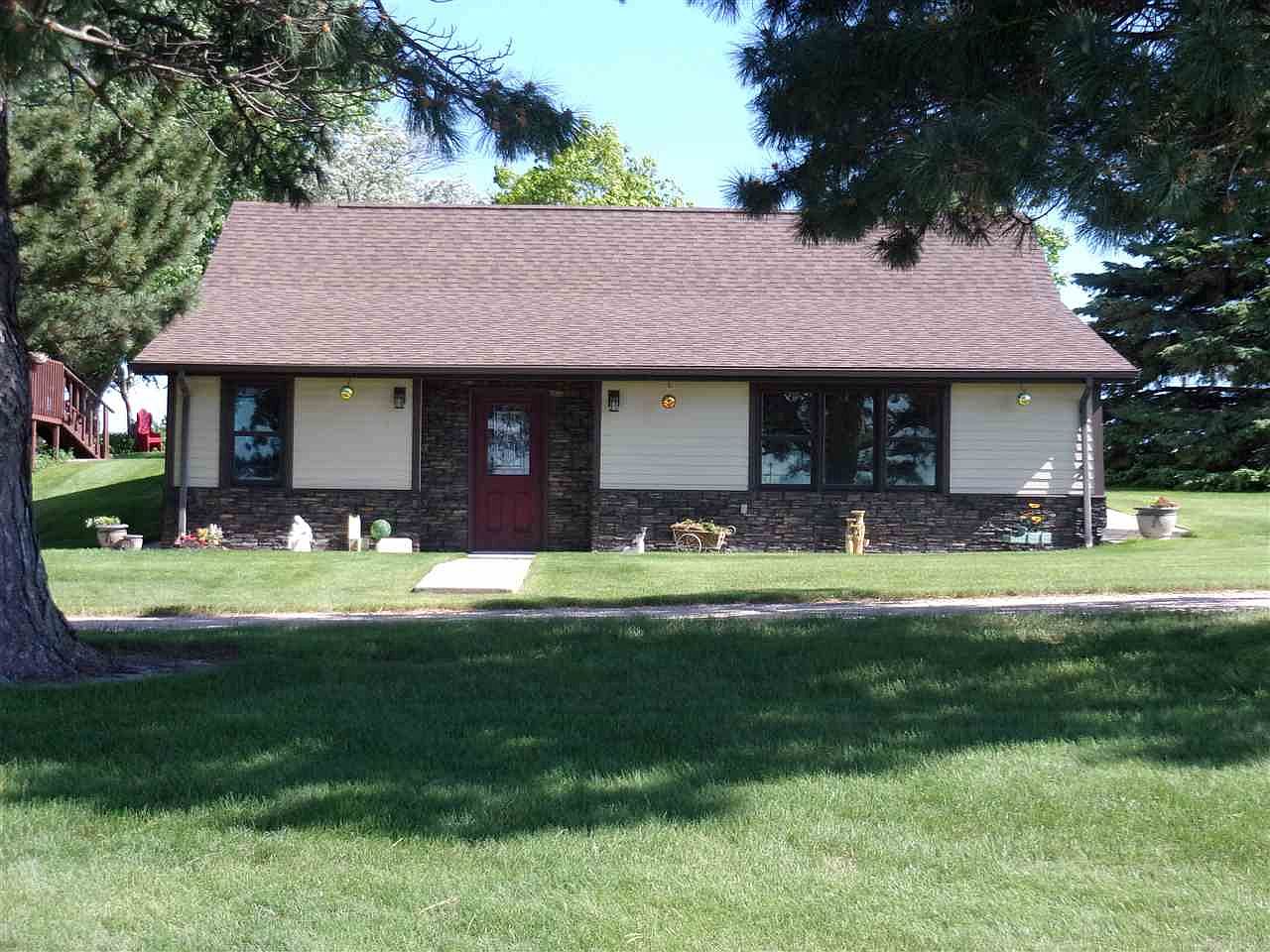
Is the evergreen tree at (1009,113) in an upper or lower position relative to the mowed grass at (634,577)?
upper

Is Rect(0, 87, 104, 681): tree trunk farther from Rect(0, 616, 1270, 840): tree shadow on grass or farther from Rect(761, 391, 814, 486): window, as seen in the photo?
Rect(761, 391, 814, 486): window

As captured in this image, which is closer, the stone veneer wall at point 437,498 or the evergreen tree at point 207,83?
the evergreen tree at point 207,83

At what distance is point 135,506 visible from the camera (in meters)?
20.9

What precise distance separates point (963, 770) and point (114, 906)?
3.25m

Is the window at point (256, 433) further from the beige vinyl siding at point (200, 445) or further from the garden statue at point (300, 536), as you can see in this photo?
the garden statue at point (300, 536)

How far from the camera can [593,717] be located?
627 cm

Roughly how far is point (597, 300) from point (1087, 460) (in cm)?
733

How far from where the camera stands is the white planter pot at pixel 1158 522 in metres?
18.5

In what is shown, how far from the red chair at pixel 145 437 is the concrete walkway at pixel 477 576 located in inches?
878

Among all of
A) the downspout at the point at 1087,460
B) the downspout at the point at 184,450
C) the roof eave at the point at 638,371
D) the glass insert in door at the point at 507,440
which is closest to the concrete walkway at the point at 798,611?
the downspout at the point at 1087,460

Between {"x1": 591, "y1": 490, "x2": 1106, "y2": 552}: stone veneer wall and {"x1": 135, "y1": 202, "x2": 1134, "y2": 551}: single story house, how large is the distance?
0.09 ft

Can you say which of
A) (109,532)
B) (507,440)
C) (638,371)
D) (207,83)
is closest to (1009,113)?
(207,83)

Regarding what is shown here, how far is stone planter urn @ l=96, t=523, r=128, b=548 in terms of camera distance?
18.1 meters

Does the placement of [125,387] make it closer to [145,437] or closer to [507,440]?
[145,437]
